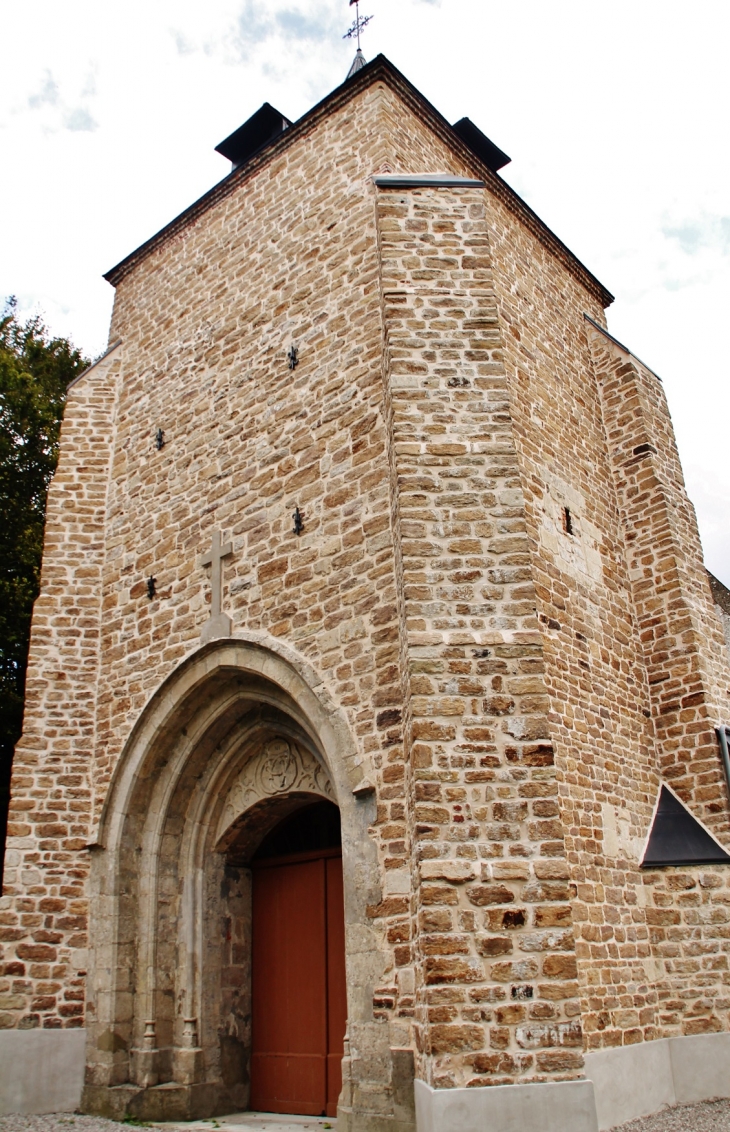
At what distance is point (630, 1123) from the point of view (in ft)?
18.9

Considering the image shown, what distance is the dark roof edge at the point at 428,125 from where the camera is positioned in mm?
8273

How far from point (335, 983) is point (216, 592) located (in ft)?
10.6

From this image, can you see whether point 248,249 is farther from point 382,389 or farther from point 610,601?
point 610,601

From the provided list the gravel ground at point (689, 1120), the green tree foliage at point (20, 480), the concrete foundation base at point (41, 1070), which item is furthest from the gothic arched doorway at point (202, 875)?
the green tree foliage at point (20, 480)

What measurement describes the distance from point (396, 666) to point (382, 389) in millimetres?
2192

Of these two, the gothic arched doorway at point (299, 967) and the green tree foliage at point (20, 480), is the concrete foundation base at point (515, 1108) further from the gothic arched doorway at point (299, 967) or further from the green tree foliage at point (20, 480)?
the green tree foliage at point (20, 480)

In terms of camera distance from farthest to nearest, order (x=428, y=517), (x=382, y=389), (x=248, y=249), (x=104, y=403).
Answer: (x=104, y=403) < (x=248, y=249) < (x=382, y=389) < (x=428, y=517)

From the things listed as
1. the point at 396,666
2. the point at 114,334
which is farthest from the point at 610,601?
the point at 114,334

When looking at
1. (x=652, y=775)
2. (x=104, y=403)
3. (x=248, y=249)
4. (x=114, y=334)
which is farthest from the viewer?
(x=114, y=334)

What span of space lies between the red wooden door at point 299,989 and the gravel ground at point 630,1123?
37cm

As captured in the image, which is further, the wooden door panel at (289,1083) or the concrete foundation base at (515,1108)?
the wooden door panel at (289,1083)

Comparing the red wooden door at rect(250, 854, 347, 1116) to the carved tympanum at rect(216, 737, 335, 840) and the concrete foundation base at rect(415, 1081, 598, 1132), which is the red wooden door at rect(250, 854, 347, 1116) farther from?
the concrete foundation base at rect(415, 1081, 598, 1132)

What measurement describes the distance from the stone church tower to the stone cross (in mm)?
54

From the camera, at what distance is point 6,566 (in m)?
11.2
